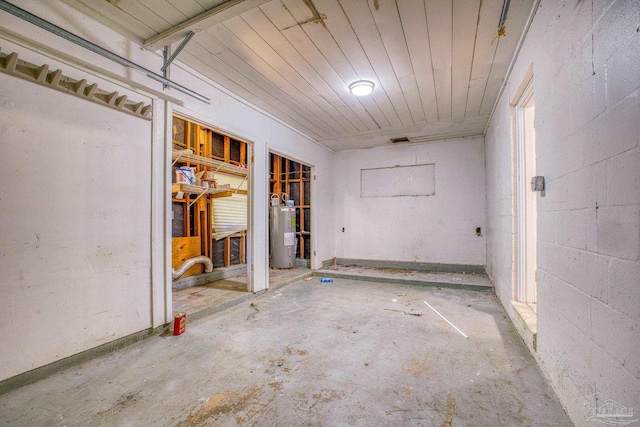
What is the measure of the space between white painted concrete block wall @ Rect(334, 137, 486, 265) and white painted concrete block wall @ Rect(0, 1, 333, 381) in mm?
3892

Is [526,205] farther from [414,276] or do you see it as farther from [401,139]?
[401,139]

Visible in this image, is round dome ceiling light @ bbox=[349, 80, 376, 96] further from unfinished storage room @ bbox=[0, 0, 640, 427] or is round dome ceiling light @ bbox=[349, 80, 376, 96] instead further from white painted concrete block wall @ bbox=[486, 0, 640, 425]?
white painted concrete block wall @ bbox=[486, 0, 640, 425]

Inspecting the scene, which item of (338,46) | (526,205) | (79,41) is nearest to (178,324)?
(79,41)

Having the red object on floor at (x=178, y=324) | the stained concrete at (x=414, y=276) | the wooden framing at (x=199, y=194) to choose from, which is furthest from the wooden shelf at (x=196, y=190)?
the stained concrete at (x=414, y=276)

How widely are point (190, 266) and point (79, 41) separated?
295cm

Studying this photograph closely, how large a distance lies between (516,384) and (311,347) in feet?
4.73

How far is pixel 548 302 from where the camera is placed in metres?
1.75

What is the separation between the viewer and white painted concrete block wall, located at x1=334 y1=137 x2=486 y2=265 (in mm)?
5133

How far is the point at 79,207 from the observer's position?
200 centimetres

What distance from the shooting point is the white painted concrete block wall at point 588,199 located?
3.26 feet

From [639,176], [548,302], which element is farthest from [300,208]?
[639,176]

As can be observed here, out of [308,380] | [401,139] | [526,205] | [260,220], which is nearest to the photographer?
[308,380]

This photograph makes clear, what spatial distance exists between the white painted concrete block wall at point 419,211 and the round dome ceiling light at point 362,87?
A: 271 cm

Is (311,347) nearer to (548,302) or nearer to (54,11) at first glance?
(548,302)
